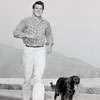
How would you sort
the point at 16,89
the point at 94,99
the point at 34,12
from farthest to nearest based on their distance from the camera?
the point at 16,89
the point at 94,99
the point at 34,12

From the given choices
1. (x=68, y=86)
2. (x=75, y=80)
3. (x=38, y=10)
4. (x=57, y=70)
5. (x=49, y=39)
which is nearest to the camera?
(x=38, y=10)

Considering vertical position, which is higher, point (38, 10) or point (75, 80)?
point (38, 10)

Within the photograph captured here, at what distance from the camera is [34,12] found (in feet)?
30.8

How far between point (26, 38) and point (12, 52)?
77.4 meters

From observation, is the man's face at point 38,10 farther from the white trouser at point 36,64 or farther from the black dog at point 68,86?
the black dog at point 68,86

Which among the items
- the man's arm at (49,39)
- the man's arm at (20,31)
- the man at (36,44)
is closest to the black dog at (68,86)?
the man at (36,44)

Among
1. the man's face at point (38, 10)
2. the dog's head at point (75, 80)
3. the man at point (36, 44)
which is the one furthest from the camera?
the dog's head at point (75, 80)

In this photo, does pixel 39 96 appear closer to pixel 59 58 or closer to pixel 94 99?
pixel 94 99

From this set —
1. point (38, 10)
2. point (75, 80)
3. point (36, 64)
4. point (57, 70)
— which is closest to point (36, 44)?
point (36, 64)

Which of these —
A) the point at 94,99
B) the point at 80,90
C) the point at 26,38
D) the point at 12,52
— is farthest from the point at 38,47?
the point at 12,52

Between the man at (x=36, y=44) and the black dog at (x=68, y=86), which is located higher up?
the man at (x=36, y=44)

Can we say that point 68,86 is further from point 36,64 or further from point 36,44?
point 36,44

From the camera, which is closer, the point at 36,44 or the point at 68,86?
the point at 36,44

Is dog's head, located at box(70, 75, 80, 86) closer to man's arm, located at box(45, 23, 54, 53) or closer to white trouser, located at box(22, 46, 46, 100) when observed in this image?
white trouser, located at box(22, 46, 46, 100)
